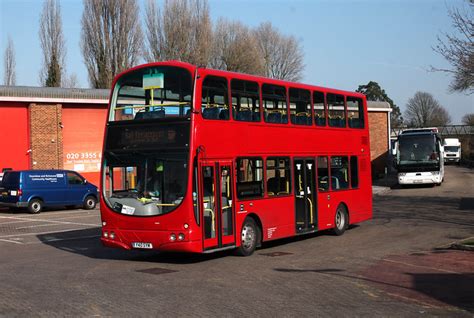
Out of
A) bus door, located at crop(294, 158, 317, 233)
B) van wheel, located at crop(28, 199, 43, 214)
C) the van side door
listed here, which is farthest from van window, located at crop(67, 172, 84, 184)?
bus door, located at crop(294, 158, 317, 233)

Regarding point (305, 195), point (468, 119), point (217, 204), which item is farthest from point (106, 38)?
point (468, 119)

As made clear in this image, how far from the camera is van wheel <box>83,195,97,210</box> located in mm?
30000

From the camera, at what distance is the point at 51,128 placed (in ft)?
114

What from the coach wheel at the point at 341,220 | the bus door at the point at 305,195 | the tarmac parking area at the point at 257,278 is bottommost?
the tarmac parking area at the point at 257,278

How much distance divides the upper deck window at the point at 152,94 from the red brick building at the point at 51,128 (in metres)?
21.5

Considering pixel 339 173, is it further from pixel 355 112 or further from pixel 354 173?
pixel 355 112

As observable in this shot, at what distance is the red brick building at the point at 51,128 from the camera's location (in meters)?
Result: 33.4

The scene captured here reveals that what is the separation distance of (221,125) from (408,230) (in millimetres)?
8285

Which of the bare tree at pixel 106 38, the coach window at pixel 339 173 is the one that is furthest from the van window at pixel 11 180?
the bare tree at pixel 106 38

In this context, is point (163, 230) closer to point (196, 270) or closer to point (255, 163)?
point (196, 270)

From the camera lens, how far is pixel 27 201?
1075 inches

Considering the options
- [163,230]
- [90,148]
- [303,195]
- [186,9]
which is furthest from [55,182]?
[186,9]

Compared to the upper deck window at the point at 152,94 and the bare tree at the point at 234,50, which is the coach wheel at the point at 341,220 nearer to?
the upper deck window at the point at 152,94

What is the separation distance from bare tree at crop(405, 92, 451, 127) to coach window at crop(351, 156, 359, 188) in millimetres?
96896
